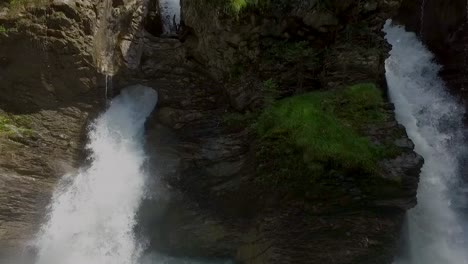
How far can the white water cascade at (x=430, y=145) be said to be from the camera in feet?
35.2

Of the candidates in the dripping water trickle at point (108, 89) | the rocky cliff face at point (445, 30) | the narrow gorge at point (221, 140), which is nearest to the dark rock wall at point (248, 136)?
the narrow gorge at point (221, 140)

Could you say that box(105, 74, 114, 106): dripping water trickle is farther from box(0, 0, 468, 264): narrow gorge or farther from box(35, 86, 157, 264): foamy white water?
box(35, 86, 157, 264): foamy white water

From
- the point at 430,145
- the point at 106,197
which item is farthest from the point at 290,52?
the point at 106,197

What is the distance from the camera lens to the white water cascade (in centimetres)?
1073

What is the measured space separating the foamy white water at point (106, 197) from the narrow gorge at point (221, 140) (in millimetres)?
41

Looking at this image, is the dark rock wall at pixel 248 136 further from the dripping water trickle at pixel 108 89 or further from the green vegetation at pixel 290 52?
the dripping water trickle at pixel 108 89

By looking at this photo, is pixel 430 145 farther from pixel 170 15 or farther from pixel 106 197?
pixel 170 15

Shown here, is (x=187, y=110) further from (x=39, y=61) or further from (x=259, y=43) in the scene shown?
(x=39, y=61)

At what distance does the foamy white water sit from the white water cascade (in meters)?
7.12

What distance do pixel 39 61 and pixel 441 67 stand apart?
1347 centimetres

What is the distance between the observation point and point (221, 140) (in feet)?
40.7

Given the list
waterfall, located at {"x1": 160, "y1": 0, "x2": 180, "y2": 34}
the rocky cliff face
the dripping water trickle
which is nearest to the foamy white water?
the dripping water trickle

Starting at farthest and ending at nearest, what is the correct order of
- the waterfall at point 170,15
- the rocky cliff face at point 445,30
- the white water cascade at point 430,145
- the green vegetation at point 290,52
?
1. the waterfall at point 170,15
2. the rocky cliff face at point 445,30
3. the green vegetation at point 290,52
4. the white water cascade at point 430,145

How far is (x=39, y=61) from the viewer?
40.9 feet
